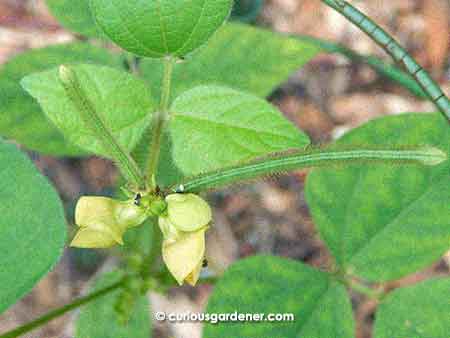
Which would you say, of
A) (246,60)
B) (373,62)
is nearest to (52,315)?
(246,60)

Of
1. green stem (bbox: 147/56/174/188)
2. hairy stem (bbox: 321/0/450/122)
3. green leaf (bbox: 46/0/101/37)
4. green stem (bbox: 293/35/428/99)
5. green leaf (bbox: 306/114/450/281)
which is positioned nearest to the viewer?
green stem (bbox: 147/56/174/188)

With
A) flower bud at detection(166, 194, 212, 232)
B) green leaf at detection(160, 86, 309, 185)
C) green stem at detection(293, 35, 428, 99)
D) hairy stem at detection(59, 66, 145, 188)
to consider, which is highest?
green stem at detection(293, 35, 428, 99)

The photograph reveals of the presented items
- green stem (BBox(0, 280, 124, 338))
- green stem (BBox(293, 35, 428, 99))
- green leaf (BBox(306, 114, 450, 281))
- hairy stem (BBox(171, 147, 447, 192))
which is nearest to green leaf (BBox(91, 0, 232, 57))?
hairy stem (BBox(171, 147, 447, 192))

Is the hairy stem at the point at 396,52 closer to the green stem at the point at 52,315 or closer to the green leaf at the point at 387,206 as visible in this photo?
the green leaf at the point at 387,206

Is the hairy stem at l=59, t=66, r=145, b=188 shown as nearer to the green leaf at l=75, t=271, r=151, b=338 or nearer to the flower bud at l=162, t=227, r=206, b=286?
the flower bud at l=162, t=227, r=206, b=286

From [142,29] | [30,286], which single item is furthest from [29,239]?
[142,29]

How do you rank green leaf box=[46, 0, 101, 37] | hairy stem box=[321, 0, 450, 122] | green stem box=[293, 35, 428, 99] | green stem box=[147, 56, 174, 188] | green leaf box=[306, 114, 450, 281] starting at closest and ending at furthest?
green stem box=[147, 56, 174, 188] < hairy stem box=[321, 0, 450, 122] < green leaf box=[306, 114, 450, 281] < green leaf box=[46, 0, 101, 37] < green stem box=[293, 35, 428, 99]
